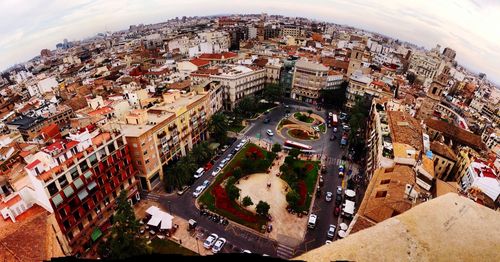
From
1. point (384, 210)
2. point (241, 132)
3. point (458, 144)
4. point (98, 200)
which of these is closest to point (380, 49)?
point (458, 144)

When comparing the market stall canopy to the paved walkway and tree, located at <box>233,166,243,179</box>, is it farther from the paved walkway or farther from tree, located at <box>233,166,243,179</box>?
the paved walkway

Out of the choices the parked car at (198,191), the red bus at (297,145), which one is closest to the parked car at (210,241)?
the parked car at (198,191)

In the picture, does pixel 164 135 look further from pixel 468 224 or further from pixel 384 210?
pixel 468 224

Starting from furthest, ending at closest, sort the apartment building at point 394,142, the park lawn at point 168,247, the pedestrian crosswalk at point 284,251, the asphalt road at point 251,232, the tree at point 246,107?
the tree at point 246,107 → the apartment building at point 394,142 → the asphalt road at point 251,232 → the park lawn at point 168,247 → the pedestrian crosswalk at point 284,251

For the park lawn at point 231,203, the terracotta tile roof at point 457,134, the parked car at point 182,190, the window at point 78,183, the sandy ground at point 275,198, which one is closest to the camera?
the window at point 78,183

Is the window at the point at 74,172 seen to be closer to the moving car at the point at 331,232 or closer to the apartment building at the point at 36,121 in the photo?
the moving car at the point at 331,232

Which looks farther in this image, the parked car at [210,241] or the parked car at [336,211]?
the parked car at [336,211]

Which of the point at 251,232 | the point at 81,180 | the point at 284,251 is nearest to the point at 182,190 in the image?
the point at 251,232

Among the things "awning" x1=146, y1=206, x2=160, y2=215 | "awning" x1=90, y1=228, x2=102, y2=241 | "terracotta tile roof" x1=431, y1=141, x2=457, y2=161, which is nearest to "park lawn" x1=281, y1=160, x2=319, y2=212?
"awning" x1=146, y1=206, x2=160, y2=215
